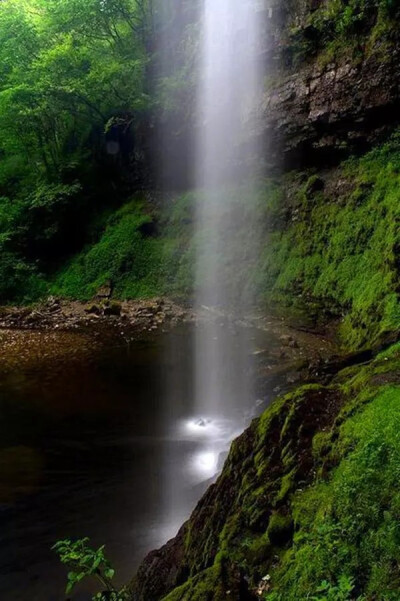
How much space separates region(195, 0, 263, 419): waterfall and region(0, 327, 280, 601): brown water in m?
→ 4.18

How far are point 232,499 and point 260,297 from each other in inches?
454

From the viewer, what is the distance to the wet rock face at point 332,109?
13.2 meters

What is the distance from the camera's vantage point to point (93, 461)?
716 cm

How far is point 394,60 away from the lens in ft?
41.7

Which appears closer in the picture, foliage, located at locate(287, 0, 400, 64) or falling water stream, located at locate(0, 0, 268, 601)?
Answer: falling water stream, located at locate(0, 0, 268, 601)

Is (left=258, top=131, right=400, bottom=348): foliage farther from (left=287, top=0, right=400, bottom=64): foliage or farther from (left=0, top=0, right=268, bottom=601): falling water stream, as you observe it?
(left=287, top=0, right=400, bottom=64): foliage

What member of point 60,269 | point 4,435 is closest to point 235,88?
point 60,269

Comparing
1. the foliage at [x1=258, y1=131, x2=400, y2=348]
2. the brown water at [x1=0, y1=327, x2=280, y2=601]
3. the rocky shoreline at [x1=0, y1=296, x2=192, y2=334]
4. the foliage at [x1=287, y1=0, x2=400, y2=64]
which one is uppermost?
the foliage at [x1=287, y1=0, x2=400, y2=64]

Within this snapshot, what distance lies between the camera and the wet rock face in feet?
43.3

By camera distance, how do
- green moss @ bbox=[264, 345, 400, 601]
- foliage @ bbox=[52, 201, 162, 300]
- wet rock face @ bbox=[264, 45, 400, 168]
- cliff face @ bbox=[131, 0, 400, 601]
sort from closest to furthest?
1. green moss @ bbox=[264, 345, 400, 601]
2. cliff face @ bbox=[131, 0, 400, 601]
3. wet rock face @ bbox=[264, 45, 400, 168]
4. foliage @ bbox=[52, 201, 162, 300]

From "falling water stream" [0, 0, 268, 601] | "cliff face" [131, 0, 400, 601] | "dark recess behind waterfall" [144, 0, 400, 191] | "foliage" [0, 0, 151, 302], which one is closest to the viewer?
"cliff face" [131, 0, 400, 601]

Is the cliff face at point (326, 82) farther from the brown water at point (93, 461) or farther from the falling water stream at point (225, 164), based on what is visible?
the brown water at point (93, 461)

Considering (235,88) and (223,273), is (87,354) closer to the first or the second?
(223,273)

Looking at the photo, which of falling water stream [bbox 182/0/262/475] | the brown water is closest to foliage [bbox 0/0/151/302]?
falling water stream [bbox 182/0/262/475]
